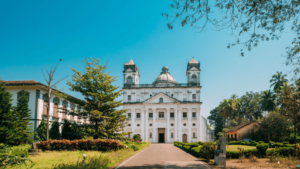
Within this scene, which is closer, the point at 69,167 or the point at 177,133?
the point at 69,167

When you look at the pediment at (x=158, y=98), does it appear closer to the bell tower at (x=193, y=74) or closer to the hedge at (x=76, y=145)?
the bell tower at (x=193, y=74)

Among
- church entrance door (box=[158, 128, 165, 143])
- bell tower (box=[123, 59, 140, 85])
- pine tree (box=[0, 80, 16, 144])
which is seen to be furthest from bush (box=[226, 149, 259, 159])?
bell tower (box=[123, 59, 140, 85])

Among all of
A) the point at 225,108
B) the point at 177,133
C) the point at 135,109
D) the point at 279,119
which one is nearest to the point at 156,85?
the point at 135,109

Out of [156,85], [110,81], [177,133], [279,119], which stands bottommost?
[177,133]

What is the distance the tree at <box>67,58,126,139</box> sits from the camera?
26.3 meters

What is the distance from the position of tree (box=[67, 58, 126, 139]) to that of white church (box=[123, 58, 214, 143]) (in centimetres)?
3521

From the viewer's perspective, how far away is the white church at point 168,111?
61.2 m

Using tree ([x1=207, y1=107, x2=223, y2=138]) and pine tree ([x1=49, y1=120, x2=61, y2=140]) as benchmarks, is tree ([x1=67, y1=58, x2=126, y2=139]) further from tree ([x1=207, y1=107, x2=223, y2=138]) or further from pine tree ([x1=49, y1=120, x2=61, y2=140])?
tree ([x1=207, y1=107, x2=223, y2=138])

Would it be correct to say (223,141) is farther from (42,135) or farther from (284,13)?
(42,135)

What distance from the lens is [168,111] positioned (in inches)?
2440

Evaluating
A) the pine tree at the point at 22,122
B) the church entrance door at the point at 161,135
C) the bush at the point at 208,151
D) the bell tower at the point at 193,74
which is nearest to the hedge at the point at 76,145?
the pine tree at the point at 22,122

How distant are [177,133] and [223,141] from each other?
48.3 meters

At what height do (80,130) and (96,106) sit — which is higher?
(96,106)

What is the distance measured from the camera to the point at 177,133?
60.8 m
